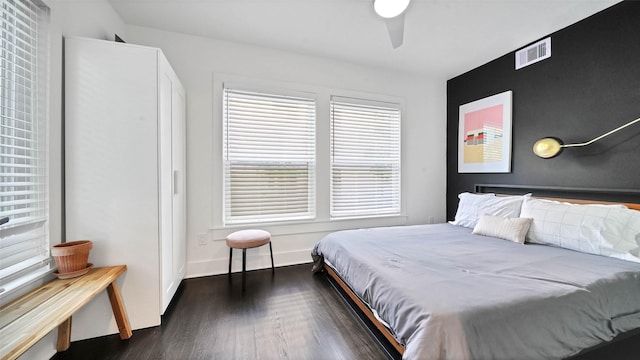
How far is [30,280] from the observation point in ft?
4.54

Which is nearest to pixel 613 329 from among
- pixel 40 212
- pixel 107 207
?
pixel 107 207

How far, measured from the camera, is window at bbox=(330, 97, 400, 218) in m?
3.37

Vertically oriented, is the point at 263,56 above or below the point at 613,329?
above

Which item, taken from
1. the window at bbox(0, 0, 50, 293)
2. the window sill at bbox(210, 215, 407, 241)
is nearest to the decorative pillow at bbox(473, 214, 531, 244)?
the window sill at bbox(210, 215, 407, 241)

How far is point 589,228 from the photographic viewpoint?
6.44ft

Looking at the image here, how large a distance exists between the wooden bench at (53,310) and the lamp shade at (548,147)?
13.5 ft

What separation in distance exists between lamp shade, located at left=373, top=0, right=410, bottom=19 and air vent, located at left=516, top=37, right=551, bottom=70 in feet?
7.51

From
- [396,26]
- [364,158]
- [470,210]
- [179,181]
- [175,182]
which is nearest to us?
[396,26]

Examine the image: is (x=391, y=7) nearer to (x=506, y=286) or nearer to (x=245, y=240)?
(x=506, y=286)

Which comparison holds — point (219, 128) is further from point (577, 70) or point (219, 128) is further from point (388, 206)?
point (577, 70)

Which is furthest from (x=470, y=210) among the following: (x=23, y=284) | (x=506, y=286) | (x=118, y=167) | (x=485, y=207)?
(x=23, y=284)

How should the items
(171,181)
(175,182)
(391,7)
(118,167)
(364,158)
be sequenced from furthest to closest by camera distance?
(364,158), (175,182), (171,181), (118,167), (391,7)

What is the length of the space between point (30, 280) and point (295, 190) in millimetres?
2303

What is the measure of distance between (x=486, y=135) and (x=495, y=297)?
2849mm
